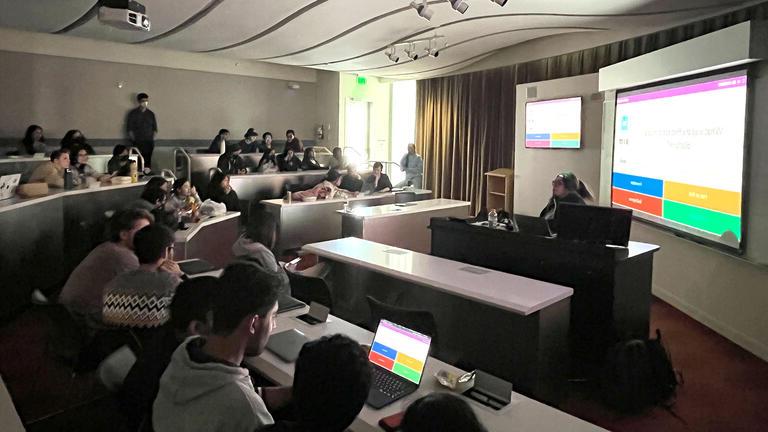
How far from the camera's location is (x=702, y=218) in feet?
14.0

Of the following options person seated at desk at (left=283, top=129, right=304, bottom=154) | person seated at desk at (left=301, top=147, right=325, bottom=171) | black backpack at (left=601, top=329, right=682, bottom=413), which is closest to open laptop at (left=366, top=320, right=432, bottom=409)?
black backpack at (left=601, top=329, right=682, bottom=413)

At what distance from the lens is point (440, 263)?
3.40 meters

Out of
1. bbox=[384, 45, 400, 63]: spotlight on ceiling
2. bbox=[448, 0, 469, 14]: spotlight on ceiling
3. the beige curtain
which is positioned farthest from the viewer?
bbox=[384, 45, 400, 63]: spotlight on ceiling

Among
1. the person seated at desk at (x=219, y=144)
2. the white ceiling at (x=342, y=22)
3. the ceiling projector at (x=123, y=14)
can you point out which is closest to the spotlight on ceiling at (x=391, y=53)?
the white ceiling at (x=342, y=22)

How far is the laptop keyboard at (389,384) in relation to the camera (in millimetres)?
1812

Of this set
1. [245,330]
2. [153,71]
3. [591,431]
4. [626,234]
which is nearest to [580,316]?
[626,234]

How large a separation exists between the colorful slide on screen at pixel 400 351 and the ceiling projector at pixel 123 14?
14.4ft

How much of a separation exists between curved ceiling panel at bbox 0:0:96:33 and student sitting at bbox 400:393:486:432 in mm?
6082

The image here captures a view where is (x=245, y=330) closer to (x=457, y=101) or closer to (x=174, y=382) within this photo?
(x=174, y=382)

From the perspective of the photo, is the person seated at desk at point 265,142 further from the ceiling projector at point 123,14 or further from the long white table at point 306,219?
the ceiling projector at point 123,14

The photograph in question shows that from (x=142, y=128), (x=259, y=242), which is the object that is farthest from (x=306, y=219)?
(x=142, y=128)

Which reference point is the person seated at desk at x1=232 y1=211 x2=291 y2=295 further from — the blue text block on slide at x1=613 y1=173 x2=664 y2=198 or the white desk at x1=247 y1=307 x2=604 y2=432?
the blue text block on slide at x1=613 y1=173 x2=664 y2=198

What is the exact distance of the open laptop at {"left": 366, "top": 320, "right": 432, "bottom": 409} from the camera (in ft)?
5.92

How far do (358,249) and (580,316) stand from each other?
60.7 inches
